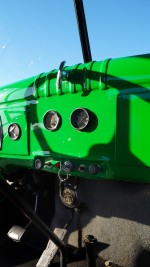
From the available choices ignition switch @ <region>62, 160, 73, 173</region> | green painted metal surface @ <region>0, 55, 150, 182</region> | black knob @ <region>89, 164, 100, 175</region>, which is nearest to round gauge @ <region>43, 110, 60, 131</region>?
green painted metal surface @ <region>0, 55, 150, 182</region>

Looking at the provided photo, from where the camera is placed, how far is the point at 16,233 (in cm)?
244

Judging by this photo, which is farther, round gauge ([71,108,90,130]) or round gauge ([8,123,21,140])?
round gauge ([8,123,21,140])

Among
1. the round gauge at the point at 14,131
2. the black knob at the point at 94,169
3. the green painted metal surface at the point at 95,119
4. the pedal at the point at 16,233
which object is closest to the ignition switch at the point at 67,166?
the green painted metal surface at the point at 95,119

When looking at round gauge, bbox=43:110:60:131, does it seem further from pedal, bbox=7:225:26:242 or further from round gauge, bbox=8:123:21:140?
pedal, bbox=7:225:26:242

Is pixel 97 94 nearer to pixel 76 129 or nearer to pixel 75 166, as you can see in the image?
pixel 76 129

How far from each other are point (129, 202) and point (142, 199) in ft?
0.39

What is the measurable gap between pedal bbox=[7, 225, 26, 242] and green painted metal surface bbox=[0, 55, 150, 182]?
592mm

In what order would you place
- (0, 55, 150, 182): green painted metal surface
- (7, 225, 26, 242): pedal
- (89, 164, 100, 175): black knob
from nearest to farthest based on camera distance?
(0, 55, 150, 182): green painted metal surface < (89, 164, 100, 175): black knob < (7, 225, 26, 242): pedal

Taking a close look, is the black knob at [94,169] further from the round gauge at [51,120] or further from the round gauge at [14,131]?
the round gauge at [14,131]

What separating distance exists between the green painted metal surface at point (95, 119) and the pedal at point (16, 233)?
59 cm

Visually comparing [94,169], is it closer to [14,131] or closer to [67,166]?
[67,166]

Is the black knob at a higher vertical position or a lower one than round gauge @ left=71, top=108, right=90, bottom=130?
lower

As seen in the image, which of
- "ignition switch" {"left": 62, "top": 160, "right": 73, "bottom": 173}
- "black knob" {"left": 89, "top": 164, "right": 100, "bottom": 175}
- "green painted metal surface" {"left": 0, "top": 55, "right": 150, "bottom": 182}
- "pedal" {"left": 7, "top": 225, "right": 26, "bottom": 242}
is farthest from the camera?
"pedal" {"left": 7, "top": 225, "right": 26, "bottom": 242}

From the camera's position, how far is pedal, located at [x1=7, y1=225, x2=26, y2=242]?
239 centimetres
